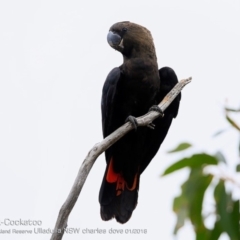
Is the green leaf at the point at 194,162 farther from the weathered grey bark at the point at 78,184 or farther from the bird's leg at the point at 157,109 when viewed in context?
the bird's leg at the point at 157,109

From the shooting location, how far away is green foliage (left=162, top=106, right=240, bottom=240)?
1.57 metres

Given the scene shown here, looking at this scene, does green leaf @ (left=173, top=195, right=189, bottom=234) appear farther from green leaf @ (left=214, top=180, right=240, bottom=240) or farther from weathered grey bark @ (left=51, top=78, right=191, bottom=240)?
weathered grey bark @ (left=51, top=78, right=191, bottom=240)

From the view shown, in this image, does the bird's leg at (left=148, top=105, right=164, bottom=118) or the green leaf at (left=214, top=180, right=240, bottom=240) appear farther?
the bird's leg at (left=148, top=105, right=164, bottom=118)

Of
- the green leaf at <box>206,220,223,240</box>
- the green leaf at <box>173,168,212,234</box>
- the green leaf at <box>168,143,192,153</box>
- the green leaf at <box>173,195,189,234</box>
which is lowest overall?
the green leaf at <box>206,220,223,240</box>

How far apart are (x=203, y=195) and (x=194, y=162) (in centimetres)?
11

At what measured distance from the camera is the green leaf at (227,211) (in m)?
1.54

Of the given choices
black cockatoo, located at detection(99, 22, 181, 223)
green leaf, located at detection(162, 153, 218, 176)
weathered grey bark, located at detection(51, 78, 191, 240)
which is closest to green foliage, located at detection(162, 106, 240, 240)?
green leaf, located at detection(162, 153, 218, 176)

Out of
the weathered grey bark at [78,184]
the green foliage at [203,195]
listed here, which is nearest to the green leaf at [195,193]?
the green foliage at [203,195]

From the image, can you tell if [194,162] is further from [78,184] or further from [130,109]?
[130,109]

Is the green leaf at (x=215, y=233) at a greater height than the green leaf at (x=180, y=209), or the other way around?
the green leaf at (x=180, y=209)

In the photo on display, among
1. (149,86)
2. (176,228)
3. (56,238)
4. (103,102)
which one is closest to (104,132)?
(103,102)

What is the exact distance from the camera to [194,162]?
1.66 metres

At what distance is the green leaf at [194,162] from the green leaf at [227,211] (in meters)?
0.07

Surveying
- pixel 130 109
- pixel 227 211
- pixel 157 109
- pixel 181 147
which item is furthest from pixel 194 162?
pixel 130 109
